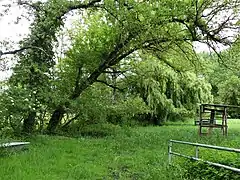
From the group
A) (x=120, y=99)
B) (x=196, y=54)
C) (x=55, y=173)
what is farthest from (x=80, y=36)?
(x=55, y=173)

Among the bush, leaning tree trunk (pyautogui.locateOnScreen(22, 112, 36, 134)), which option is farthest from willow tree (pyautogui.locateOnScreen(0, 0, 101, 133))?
the bush

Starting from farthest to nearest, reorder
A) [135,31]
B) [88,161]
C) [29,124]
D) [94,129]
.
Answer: [94,129] → [29,124] → [135,31] → [88,161]

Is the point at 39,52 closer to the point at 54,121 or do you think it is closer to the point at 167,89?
the point at 54,121

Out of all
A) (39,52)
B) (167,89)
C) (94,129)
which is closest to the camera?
(39,52)

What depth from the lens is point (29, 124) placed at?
16922mm

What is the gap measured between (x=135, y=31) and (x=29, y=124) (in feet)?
20.1

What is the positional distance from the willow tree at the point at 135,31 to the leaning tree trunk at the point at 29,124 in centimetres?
134

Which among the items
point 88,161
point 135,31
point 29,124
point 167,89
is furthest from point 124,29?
point 167,89

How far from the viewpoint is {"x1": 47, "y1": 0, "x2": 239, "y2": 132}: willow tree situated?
14.7 m

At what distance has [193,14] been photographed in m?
15.1

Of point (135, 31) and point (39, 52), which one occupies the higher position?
point (135, 31)

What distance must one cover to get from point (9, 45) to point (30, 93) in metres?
2.24

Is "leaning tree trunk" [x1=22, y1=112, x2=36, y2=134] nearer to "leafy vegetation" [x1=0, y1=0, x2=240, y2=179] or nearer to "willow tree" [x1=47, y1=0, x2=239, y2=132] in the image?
"leafy vegetation" [x1=0, y1=0, x2=240, y2=179]

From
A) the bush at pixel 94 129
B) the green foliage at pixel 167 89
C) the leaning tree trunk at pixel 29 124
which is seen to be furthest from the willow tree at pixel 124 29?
the green foliage at pixel 167 89
